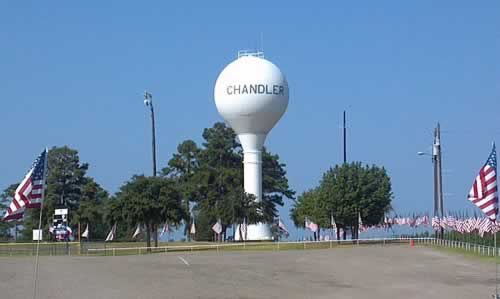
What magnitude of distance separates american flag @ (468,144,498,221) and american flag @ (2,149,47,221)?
10.3m

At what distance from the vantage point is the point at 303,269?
33594 mm

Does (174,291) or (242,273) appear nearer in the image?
(174,291)

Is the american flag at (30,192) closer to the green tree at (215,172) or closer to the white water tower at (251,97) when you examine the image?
the white water tower at (251,97)

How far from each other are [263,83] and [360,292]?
4763 centimetres

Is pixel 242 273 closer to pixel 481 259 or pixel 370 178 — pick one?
pixel 481 259

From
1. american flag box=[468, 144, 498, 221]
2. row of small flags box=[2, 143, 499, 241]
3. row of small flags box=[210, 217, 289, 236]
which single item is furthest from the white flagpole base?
american flag box=[468, 144, 498, 221]

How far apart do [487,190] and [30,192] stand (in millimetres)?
10670

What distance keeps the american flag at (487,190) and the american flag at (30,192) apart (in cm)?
1030

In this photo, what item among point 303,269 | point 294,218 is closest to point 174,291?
point 303,269

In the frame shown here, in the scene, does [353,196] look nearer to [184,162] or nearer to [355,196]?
[355,196]

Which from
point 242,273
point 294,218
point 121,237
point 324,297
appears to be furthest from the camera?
point 294,218

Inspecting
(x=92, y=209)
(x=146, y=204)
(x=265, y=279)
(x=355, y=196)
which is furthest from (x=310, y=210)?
(x=265, y=279)

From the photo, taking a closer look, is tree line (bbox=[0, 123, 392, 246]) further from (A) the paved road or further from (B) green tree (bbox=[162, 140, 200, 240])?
(A) the paved road

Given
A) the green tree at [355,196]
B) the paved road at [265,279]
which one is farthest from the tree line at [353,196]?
the paved road at [265,279]
